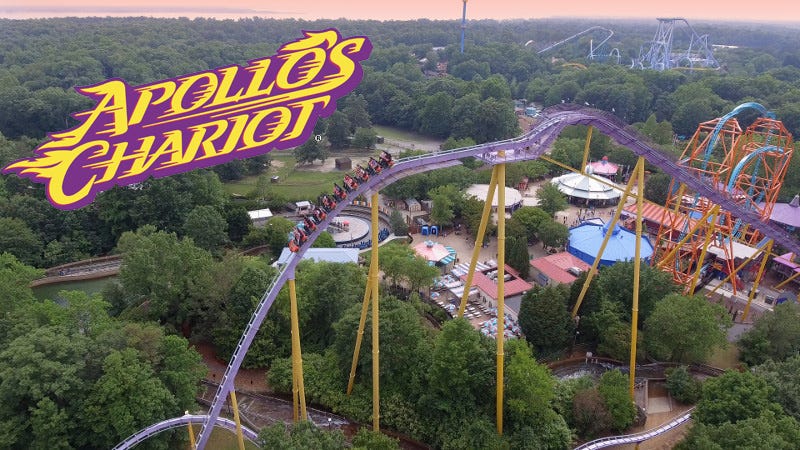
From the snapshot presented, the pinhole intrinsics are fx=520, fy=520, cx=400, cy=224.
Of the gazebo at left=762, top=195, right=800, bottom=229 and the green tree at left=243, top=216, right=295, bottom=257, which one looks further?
the gazebo at left=762, top=195, right=800, bottom=229

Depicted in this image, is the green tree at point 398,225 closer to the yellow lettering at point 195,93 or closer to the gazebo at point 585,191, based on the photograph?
the gazebo at point 585,191

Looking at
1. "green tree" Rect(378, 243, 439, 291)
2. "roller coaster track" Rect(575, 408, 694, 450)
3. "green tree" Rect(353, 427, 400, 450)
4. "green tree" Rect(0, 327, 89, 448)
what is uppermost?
"green tree" Rect(0, 327, 89, 448)

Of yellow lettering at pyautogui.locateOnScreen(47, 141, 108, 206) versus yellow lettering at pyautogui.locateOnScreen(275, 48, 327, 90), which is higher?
yellow lettering at pyautogui.locateOnScreen(275, 48, 327, 90)

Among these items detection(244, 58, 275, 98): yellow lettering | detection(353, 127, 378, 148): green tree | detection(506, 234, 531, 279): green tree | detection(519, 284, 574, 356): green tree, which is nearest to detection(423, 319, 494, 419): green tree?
detection(519, 284, 574, 356): green tree

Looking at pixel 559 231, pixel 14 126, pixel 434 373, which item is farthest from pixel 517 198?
pixel 14 126

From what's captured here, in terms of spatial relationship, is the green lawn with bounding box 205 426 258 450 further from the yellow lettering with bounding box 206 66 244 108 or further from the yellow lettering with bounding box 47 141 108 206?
the yellow lettering with bounding box 206 66 244 108

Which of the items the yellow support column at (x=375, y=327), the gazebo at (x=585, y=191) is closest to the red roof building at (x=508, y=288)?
the yellow support column at (x=375, y=327)

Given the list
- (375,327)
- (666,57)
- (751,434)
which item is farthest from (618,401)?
(666,57)
